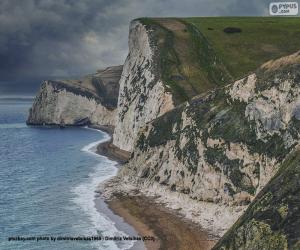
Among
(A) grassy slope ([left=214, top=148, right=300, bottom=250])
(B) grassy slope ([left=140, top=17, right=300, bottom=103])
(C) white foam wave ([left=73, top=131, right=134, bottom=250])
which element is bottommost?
(C) white foam wave ([left=73, top=131, right=134, bottom=250])

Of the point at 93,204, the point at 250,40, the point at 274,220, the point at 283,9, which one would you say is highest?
the point at 283,9

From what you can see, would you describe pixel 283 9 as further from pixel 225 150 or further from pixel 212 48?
pixel 212 48

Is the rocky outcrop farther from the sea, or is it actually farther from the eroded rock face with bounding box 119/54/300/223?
the sea

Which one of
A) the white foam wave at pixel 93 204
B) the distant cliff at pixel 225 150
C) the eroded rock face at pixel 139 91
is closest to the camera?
the distant cliff at pixel 225 150

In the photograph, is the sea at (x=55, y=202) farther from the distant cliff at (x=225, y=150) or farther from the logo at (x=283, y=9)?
the logo at (x=283, y=9)

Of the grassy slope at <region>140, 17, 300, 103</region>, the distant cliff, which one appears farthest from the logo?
the grassy slope at <region>140, 17, 300, 103</region>

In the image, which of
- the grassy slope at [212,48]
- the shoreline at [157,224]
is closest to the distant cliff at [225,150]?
the grassy slope at [212,48]

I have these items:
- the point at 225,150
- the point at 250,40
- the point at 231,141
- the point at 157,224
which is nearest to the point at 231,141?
the point at 231,141

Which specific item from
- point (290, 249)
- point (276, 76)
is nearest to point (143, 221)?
point (276, 76)
